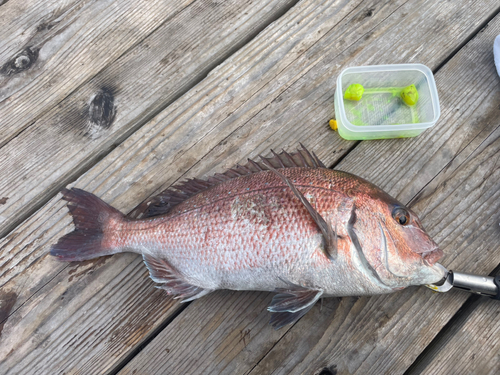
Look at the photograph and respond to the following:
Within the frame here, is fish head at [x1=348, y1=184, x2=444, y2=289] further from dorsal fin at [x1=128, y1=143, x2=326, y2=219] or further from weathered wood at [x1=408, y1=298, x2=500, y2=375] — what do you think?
weathered wood at [x1=408, y1=298, x2=500, y2=375]

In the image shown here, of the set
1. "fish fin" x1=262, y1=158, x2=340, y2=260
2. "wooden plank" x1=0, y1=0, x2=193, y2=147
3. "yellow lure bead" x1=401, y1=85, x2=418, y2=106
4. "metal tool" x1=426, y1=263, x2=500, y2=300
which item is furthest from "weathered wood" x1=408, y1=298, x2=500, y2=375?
"wooden plank" x1=0, y1=0, x2=193, y2=147

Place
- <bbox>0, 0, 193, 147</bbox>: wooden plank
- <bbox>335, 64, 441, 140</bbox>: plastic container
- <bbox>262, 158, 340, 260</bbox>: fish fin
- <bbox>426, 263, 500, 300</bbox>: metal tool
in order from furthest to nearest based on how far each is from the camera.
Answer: <bbox>0, 0, 193, 147</bbox>: wooden plank, <bbox>335, 64, 441, 140</bbox>: plastic container, <bbox>426, 263, 500, 300</bbox>: metal tool, <bbox>262, 158, 340, 260</bbox>: fish fin

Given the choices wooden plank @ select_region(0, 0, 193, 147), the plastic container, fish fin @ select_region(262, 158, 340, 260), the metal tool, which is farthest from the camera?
wooden plank @ select_region(0, 0, 193, 147)

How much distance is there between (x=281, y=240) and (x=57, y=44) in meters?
1.66

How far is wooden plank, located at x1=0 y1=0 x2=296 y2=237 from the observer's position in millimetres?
1545

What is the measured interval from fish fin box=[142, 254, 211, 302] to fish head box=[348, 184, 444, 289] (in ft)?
2.29

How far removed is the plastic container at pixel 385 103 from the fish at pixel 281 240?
0.40 m

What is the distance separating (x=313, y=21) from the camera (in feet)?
5.68

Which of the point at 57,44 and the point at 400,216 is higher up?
the point at 57,44

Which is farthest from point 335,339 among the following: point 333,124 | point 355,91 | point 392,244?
point 355,91

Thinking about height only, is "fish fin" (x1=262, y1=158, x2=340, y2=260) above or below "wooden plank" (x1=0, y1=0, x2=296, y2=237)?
below

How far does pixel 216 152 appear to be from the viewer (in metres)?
1.58

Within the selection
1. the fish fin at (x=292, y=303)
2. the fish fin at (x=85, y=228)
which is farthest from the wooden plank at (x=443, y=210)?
the fish fin at (x=85, y=228)

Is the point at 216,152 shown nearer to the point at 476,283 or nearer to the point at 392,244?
the point at 392,244
